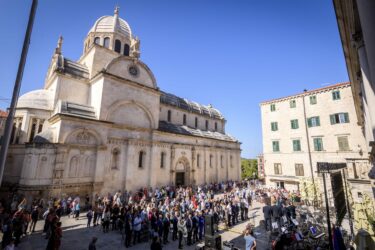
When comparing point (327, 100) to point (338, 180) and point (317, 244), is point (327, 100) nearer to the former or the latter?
point (338, 180)

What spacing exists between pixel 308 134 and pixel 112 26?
29958 mm

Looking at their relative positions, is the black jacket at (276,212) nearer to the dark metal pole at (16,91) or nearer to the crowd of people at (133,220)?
the crowd of people at (133,220)

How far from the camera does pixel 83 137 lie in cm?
1667

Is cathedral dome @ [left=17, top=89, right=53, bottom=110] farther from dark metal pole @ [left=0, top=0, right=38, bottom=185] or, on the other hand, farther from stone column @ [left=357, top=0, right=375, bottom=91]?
stone column @ [left=357, top=0, right=375, bottom=91]

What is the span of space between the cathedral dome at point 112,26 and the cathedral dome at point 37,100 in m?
11.2

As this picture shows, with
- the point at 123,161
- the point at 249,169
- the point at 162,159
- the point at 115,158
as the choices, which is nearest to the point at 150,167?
the point at 162,159

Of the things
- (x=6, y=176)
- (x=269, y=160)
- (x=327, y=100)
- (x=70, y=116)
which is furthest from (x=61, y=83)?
(x=327, y=100)

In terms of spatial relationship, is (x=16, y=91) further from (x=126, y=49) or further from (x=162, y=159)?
(x=126, y=49)

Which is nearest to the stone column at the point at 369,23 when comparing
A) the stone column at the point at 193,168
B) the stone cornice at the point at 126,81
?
the stone cornice at the point at 126,81

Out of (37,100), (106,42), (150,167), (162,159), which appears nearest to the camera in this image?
(37,100)

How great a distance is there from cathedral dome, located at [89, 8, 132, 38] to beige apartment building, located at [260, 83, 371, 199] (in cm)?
2361

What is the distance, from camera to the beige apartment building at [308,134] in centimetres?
2116

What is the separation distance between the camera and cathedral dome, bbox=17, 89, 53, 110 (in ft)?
62.0

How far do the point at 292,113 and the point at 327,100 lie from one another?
416 cm
